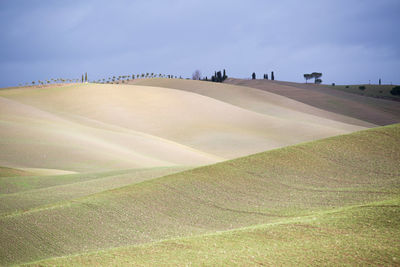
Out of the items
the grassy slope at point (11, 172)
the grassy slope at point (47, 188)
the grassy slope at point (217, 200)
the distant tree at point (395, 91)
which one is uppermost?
the distant tree at point (395, 91)

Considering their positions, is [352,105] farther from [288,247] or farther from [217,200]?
[288,247]

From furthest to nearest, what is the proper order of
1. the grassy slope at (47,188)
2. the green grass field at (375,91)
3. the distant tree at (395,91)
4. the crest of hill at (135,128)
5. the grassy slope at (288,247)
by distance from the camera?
the distant tree at (395,91) → the green grass field at (375,91) → the crest of hill at (135,128) → the grassy slope at (47,188) → the grassy slope at (288,247)

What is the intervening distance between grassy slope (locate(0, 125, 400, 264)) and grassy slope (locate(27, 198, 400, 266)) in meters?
2.06

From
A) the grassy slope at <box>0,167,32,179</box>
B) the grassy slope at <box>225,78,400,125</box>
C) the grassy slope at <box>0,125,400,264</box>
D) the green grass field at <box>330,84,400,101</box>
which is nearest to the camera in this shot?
the grassy slope at <box>0,125,400,264</box>

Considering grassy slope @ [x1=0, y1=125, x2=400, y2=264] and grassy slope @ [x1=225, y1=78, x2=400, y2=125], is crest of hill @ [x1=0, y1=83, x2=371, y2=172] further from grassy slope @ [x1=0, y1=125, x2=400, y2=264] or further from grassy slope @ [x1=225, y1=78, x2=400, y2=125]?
grassy slope @ [x1=0, y1=125, x2=400, y2=264]

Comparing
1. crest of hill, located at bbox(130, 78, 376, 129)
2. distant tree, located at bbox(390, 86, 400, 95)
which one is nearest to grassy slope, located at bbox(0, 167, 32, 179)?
crest of hill, located at bbox(130, 78, 376, 129)

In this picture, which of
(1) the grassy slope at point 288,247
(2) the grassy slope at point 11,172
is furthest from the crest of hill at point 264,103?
(1) the grassy slope at point 288,247

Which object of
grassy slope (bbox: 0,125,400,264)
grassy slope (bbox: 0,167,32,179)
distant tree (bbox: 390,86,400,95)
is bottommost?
grassy slope (bbox: 0,167,32,179)

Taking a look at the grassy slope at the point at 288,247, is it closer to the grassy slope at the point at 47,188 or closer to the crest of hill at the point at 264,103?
the grassy slope at the point at 47,188

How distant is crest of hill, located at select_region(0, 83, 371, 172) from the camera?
29.1 m

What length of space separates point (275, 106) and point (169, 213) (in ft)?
182

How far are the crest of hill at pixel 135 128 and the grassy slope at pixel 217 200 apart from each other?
1327 centimetres

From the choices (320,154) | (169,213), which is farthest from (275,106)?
(169,213)

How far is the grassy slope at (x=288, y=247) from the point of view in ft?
24.7
